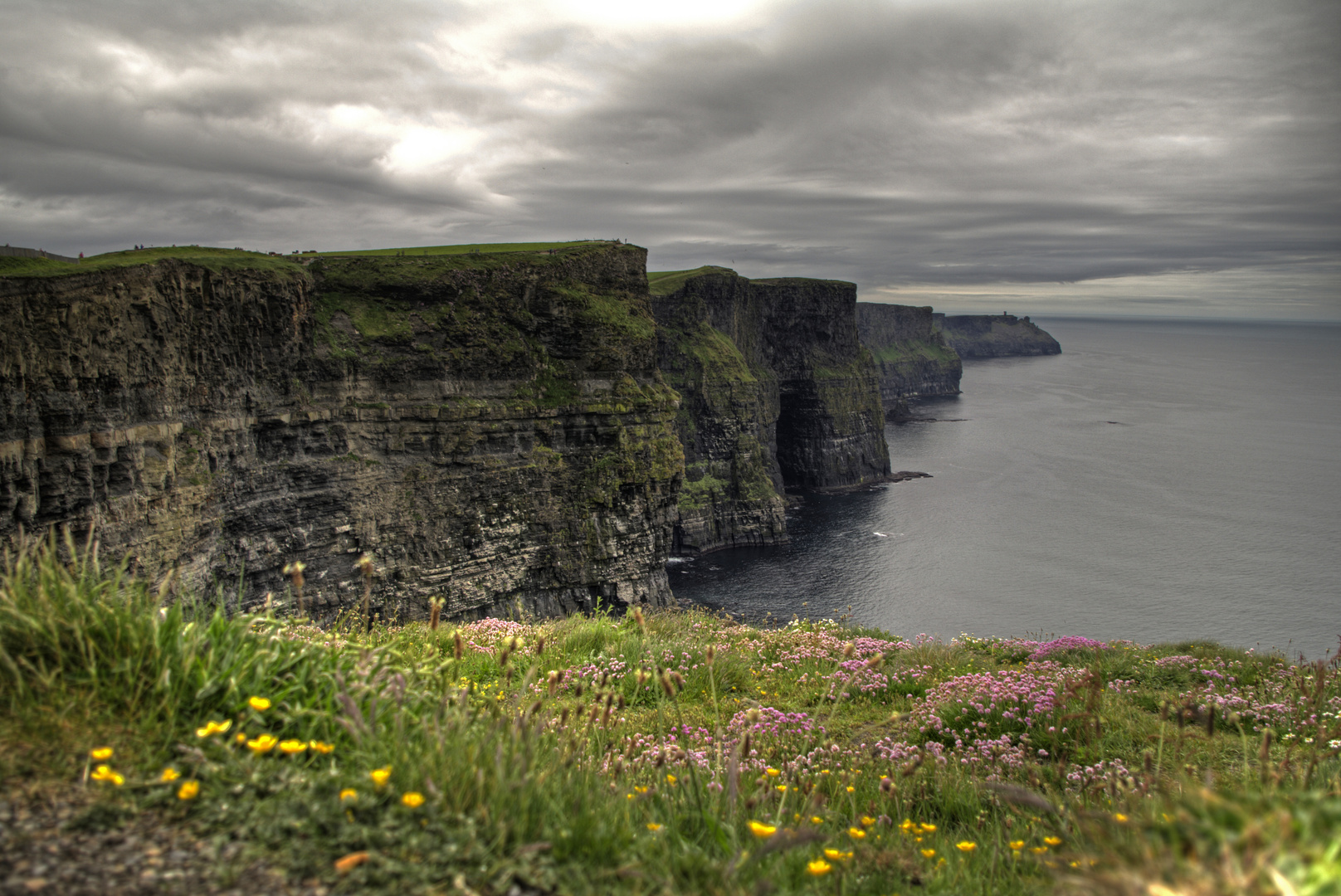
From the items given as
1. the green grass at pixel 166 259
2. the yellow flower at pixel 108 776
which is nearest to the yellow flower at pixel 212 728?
the yellow flower at pixel 108 776

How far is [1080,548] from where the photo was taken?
73375 millimetres

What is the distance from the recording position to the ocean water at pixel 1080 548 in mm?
55812

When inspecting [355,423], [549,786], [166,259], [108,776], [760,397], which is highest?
[166,259]

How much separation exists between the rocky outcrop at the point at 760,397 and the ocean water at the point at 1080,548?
252 inches

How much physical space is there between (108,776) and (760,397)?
346 feet

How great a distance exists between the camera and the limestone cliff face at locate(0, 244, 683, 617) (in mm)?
27375

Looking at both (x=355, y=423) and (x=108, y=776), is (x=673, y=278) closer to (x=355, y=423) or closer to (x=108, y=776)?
(x=355, y=423)

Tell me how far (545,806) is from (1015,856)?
143 inches

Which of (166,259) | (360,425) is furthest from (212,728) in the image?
(360,425)

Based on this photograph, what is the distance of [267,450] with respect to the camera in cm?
3822

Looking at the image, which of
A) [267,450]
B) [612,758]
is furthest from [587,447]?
[612,758]

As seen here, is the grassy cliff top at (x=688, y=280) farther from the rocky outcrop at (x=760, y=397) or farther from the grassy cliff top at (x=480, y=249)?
the grassy cliff top at (x=480, y=249)

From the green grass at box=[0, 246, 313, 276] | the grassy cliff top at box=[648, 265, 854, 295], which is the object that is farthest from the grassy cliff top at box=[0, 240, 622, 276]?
the grassy cliff top at box=[648, 265, 854, 295]

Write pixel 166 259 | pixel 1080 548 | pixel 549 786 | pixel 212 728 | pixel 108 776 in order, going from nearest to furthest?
Answer: 1. pixel 108 776
2. pixel 212 728
3. pixel 549 786
4. pixel 166 259
5. pixel 1080 548
